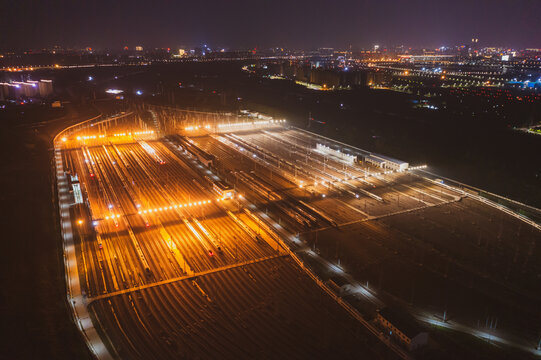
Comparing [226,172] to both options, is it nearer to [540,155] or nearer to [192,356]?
[192,356]

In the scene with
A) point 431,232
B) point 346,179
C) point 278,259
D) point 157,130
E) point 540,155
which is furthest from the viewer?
point 157,130

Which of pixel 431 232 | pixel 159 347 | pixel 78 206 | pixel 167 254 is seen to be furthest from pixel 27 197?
pixel 431 232

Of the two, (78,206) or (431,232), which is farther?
(78,206)

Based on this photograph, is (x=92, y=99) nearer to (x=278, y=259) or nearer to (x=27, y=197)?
(x=27, y=197)

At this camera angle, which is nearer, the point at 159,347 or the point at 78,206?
the point at 159,347

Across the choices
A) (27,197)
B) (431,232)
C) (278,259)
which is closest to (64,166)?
(27,197)

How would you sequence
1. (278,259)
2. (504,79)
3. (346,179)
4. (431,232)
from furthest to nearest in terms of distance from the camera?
(504,79)
(346,179)
(431,232)
(278,259)
